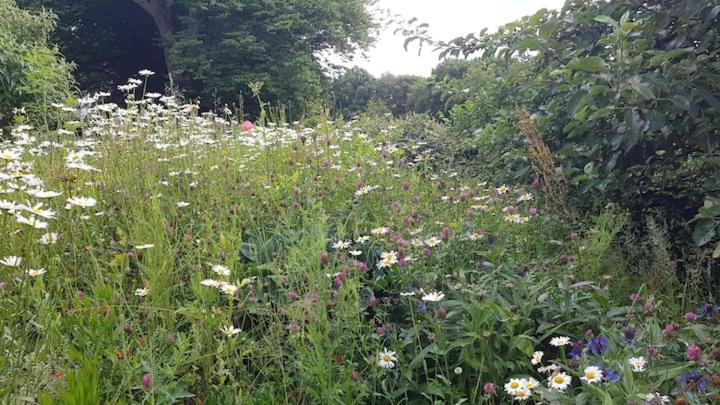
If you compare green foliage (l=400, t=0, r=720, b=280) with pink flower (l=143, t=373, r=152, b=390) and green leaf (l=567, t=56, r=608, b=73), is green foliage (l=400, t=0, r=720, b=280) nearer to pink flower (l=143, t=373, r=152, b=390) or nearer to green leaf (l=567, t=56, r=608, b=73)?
green leaf (l=567, t=56, r=608, b=73)

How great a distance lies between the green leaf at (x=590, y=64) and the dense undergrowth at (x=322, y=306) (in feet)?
2.13

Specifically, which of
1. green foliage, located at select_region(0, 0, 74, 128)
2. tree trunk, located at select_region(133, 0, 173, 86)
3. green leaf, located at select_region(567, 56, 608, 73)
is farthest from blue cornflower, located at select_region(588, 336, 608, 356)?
tree trunk, located at select_region(133, 0, 173, 86)

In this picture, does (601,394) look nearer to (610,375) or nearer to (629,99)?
(610,375)

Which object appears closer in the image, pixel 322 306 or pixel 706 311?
pixel 322 306

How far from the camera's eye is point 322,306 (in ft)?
5.11

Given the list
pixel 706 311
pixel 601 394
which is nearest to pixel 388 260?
pixel 601 394

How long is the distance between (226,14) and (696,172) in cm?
1170

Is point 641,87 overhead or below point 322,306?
overhead

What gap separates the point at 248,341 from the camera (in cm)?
163

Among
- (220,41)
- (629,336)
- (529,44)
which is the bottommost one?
(629,336)

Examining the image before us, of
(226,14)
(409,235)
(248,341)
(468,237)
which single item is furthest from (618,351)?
(226,14)

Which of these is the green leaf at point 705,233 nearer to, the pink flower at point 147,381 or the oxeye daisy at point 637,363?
the oxeye daisy at point 637,363

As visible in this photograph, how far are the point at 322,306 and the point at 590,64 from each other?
1201 millimetres

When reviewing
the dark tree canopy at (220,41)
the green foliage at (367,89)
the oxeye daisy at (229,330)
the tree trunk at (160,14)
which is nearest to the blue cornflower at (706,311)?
the oxeye daisy at (229,330)
